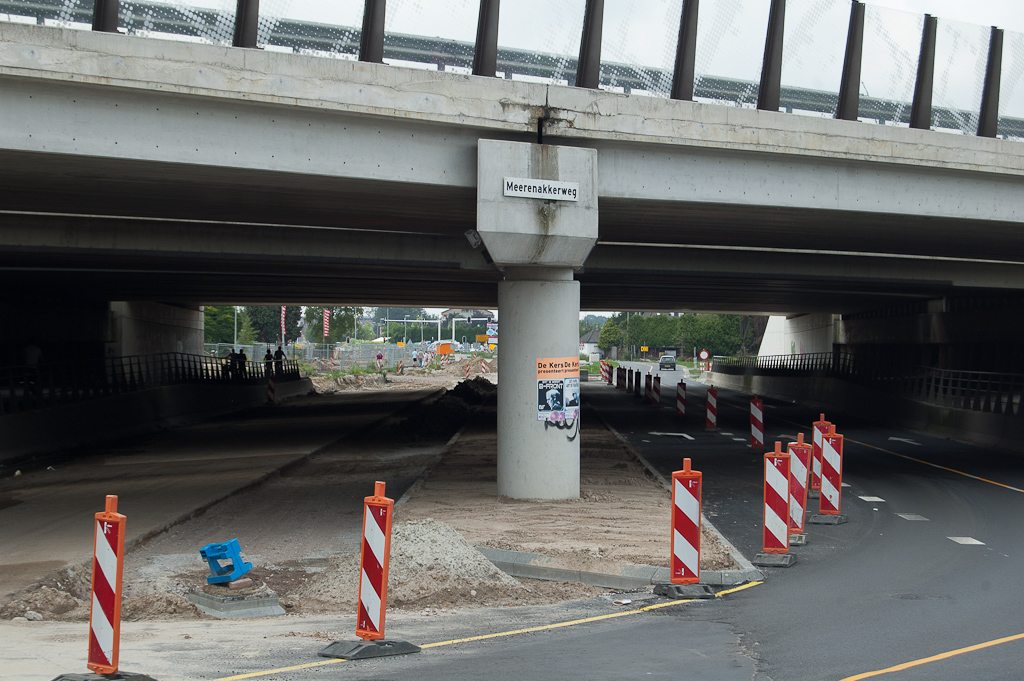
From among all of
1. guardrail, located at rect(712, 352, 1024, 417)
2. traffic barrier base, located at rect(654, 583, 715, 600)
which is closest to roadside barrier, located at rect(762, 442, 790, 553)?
traffic barrier base, located at rect(654, 583, 715, 600)

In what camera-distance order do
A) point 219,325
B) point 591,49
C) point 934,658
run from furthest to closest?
point 219,325 → point 591,49 → point 934,658

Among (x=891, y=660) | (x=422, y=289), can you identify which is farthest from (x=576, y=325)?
(x=422, y=289)

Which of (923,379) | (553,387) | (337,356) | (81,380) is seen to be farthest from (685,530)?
(337,356)

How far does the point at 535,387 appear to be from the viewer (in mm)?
13820

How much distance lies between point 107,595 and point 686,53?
498 inches

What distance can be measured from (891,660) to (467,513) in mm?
6938

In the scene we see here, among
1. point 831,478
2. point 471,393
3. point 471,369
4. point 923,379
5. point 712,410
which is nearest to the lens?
point 831,478

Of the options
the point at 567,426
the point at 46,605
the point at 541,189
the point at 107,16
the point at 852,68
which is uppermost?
the point at 852,68

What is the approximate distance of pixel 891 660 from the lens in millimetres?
6555

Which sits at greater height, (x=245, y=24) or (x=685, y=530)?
(x=245, y=24)

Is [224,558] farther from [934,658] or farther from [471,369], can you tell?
[471,369]

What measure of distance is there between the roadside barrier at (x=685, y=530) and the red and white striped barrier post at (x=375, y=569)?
3.21m

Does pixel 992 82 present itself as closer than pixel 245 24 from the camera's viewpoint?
No

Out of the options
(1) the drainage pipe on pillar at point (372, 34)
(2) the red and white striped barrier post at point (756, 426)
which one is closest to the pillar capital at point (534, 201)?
(1) the drainage pipe on pillar at point (372, 34)
